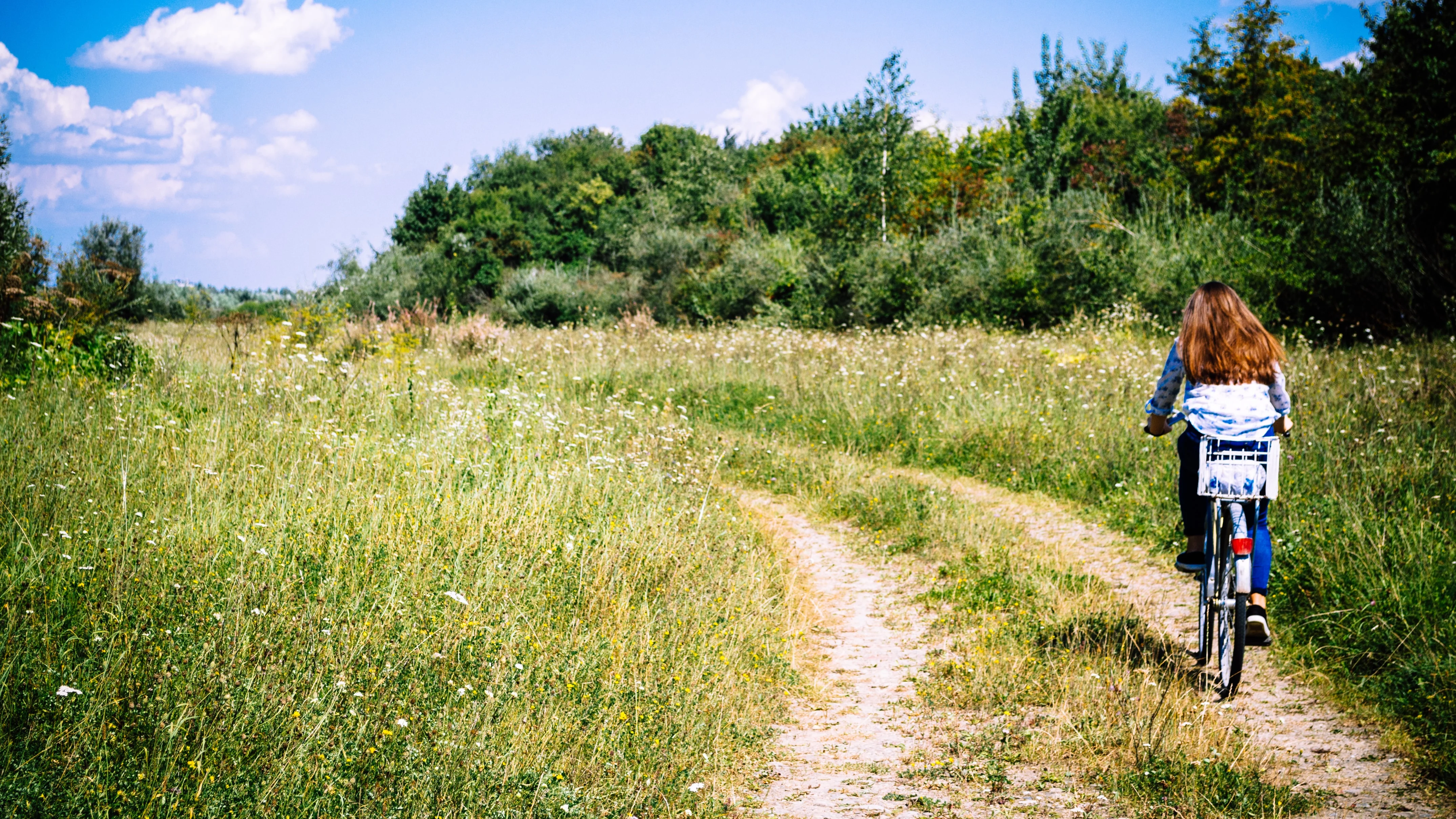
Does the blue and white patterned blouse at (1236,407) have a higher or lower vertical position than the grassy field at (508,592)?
higher

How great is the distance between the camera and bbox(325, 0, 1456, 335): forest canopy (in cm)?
1670

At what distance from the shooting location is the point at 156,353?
9.08m

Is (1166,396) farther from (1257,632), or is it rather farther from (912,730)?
(912,730)

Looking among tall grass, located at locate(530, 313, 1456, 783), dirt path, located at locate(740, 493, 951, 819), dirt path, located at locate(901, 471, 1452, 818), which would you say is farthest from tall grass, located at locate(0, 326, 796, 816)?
tall grass, located at locate(530, 313, 1456, 783)

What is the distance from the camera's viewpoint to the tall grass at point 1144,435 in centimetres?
473

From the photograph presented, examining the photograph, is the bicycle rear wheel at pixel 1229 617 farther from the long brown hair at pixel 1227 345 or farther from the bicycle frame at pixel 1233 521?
the long brown hair at pixel 1227 345

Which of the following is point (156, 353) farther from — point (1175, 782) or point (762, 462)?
point (1175, 782)

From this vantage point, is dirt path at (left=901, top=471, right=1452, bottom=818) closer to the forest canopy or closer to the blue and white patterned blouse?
the blue and white patterned blouse

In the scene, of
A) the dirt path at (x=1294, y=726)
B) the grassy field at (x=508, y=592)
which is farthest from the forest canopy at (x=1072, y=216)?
the dirt path at (x=1294, y=726)

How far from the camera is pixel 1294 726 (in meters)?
4.11

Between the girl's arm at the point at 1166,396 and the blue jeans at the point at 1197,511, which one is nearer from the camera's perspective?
the blue jeans at the point at 1197,511

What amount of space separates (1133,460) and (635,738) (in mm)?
7368

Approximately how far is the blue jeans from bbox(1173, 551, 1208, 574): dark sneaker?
0.12 meters

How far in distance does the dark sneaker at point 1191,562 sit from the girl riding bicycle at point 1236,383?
91 mm
